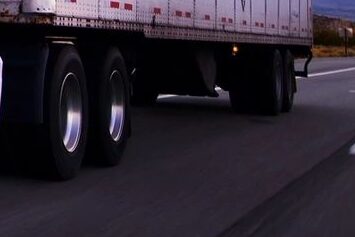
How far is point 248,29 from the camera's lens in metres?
17.1

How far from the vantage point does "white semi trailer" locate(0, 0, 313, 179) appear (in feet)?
30.5

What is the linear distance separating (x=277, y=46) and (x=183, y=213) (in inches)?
450

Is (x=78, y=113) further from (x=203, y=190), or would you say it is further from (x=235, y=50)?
(x=235, y=50)

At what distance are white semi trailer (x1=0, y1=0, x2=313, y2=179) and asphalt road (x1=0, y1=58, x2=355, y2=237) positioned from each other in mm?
489

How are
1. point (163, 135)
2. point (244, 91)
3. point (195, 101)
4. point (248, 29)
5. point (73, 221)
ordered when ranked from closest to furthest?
point (73, 221)
point (163, 135)
point (248, 29)
point (244, 91)
point (195, 101)

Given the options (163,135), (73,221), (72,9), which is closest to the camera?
(73,221)

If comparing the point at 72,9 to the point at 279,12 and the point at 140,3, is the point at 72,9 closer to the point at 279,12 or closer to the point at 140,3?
the point at 140,3

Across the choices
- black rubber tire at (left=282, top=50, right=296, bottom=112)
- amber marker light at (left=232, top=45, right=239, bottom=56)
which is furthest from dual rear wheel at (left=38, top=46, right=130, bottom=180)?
black rubber tire at (left=282, top=50, right=296, bottom=112)

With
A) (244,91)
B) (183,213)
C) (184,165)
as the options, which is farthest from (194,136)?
(183,213)

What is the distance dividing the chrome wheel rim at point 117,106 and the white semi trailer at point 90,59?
0.04ft

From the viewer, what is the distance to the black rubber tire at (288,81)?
782 inches

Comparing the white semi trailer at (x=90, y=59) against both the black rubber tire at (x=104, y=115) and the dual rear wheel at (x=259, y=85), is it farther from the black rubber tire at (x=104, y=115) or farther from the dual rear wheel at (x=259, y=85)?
the dual rear wheel at (x=259, y=85)

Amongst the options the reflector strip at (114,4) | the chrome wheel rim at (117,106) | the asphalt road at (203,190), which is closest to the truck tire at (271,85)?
the asphalt road at (203,190)

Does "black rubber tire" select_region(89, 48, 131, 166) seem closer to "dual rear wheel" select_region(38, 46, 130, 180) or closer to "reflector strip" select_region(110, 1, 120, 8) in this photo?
"dual rear wheel" select_region(38, 46, 130, 180)
